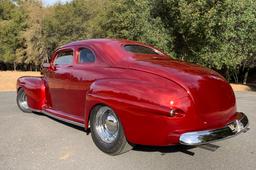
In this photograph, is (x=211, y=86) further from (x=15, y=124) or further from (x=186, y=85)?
(x=15, y=124)

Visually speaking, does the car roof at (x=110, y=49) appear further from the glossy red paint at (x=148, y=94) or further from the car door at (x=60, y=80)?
the car door at (x=60, y=80)

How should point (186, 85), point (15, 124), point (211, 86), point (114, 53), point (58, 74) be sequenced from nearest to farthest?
point (186, 85) < point (211, 86) < point (114, 53) < point (58, 74) < point (15, 124)

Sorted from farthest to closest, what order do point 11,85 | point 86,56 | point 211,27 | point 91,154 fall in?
point 11,85 < point 211,27 < point 86,56 < point 91,154

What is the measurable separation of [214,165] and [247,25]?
16642mm

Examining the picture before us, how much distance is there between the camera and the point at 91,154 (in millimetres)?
5219

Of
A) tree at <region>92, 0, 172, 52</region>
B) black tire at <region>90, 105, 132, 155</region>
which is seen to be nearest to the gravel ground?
black tire at <region>90, 105, 132, 155</region>

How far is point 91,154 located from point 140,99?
1.26 meters

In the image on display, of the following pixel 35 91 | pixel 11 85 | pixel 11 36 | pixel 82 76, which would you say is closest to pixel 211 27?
pixel 11 85

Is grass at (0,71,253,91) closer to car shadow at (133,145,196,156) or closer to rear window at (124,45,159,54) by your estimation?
rear window at (124,45,159,54)

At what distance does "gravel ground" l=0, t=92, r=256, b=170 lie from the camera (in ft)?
15.6

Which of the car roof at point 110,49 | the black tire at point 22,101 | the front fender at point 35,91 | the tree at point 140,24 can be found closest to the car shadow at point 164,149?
the car roof at point 110,49

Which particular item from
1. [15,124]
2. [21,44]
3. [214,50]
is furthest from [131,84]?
[21,44]

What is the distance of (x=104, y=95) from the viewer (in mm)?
5109

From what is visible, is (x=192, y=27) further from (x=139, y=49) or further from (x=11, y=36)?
(x=11, y=36)
